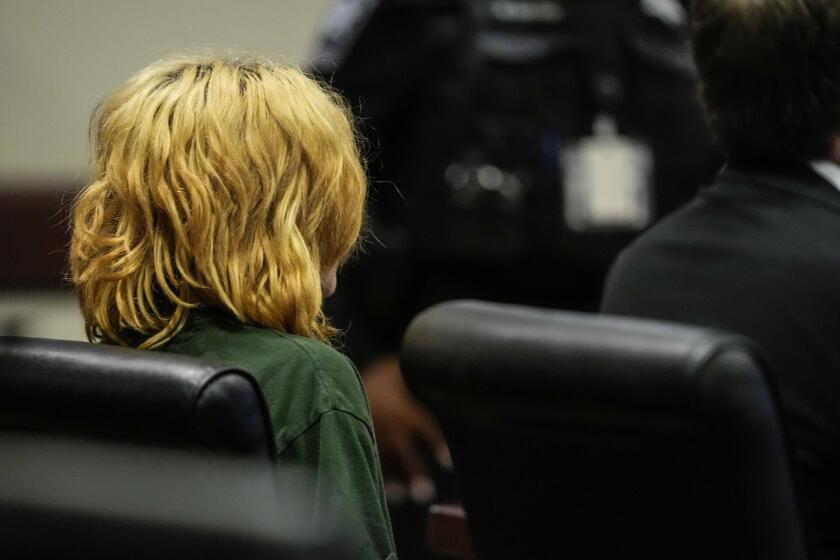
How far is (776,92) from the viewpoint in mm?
1521

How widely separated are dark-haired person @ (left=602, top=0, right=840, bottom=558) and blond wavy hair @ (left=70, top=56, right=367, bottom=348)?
41cm

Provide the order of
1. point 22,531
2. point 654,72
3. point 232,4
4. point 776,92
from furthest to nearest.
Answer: point 232,4 → point 654,72 → point 776,92 → point 22,531

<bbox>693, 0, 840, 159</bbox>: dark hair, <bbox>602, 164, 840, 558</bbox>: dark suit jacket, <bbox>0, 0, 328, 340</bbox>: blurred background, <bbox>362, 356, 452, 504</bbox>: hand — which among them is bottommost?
<bbox>362, 356, 452, 504</bbox>: hand

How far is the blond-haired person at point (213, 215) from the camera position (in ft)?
3.77

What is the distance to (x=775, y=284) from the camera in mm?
1358

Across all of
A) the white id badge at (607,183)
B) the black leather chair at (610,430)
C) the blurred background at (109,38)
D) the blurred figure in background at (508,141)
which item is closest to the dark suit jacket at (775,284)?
the black leather chair at (610,430)

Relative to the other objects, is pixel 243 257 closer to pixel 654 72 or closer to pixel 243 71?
pixel 243 71

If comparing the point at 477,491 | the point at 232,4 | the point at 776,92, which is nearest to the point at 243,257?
the point at 477,491

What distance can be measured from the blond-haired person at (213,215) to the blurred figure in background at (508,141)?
1933 millimetres

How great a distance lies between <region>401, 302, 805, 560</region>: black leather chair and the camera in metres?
0.86

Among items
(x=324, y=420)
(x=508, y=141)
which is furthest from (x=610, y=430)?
(x=508, y=141)

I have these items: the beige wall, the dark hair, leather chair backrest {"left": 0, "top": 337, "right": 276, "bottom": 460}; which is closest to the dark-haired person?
the dark hair

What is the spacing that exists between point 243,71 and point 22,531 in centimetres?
67

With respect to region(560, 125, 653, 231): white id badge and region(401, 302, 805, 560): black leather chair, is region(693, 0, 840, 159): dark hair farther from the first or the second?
region(560, 125, 653, 231): white id badge
